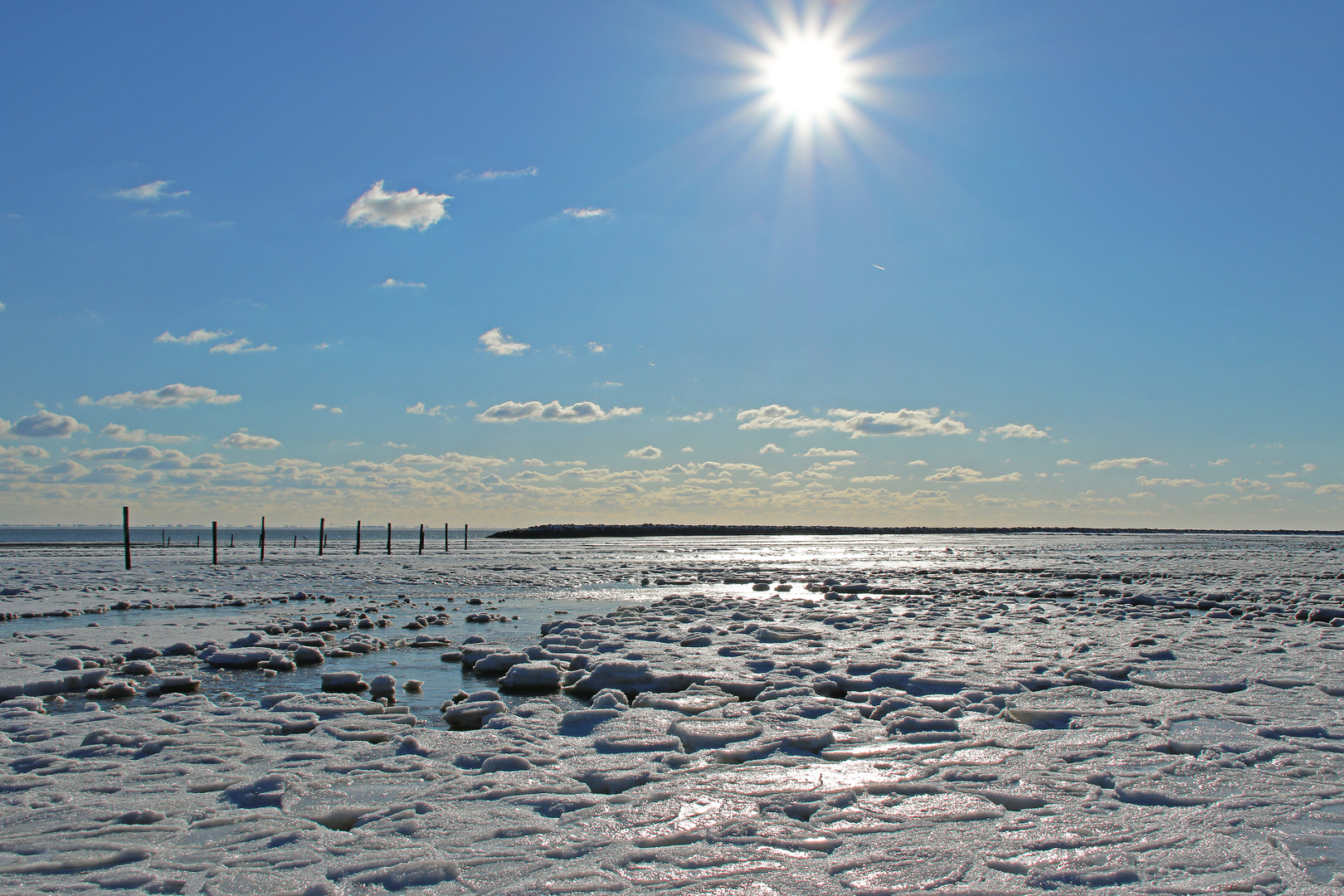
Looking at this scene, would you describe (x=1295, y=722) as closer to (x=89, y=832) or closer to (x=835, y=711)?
(x=835, y=711)

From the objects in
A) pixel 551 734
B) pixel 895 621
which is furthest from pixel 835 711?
pixel 895 621

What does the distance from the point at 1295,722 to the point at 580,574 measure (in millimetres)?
21200

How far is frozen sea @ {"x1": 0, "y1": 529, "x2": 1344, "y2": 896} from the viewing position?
124 inches

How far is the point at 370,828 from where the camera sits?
361cm

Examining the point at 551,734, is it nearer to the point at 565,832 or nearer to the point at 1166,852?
the point at 565,832

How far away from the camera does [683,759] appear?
15.4 feet

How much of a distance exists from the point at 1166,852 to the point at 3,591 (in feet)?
72.7

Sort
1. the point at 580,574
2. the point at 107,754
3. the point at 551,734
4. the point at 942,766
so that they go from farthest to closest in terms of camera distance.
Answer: the point at 580,574 → the point at 551,734 → the point at 107,754 → the point at 942,766

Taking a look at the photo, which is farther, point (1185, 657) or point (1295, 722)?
point (1185, 657)

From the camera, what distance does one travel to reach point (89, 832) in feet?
11.7

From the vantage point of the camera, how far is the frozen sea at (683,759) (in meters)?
3.16

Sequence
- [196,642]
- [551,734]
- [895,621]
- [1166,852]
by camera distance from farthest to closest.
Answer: [895,621]
[196,642]
[551,734]
[1166,852]

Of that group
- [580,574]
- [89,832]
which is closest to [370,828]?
[89,832]

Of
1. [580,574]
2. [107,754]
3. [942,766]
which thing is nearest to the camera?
[942,766]
